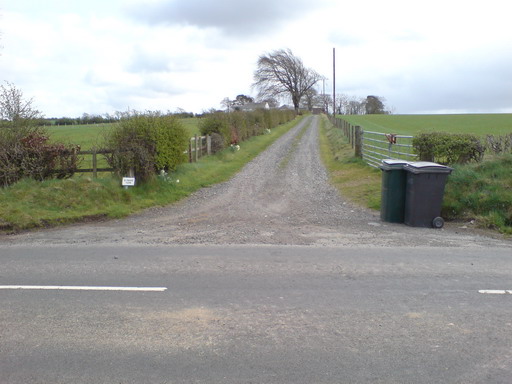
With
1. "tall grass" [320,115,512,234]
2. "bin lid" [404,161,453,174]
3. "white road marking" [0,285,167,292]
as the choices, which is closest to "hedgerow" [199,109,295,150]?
"tall grass" [320,115,512,234]

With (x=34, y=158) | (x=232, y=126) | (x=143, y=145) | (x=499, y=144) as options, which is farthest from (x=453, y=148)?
(x=232, y=126)

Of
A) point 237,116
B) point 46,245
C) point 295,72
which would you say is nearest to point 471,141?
point 46,245

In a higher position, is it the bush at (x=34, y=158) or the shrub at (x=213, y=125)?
the shrub at (x=213, y=125)

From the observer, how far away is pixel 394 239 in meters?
8.56

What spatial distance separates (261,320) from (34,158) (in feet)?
34.2

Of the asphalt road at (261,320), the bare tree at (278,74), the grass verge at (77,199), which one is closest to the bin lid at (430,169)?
the asphalt road at (261,320)

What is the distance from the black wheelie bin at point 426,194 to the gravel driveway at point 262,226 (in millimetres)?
332

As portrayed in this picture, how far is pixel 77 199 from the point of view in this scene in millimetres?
11672

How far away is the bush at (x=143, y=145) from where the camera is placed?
1328 cm

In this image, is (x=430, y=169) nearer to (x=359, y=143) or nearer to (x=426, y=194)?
(x=426, y=194)

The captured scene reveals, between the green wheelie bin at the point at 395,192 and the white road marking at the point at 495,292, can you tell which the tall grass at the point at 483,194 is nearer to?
the green wheelie bin at the point at 395,192

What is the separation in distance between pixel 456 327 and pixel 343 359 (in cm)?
139

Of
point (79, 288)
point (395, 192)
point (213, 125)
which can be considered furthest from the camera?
point (213, 125)

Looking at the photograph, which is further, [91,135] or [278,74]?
[278,74]
